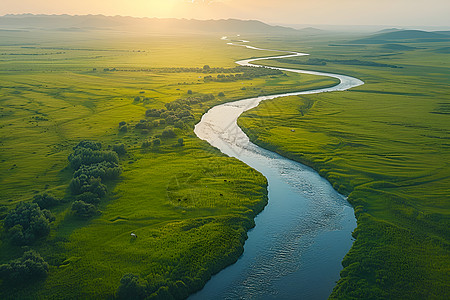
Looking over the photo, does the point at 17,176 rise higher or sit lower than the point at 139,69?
lower

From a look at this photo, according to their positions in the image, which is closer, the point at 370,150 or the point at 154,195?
the point at 154,195

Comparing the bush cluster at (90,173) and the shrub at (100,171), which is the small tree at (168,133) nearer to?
the bush cluster at (90,173)

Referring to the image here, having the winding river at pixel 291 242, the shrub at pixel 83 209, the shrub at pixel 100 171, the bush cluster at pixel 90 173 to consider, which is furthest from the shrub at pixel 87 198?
the winding river at pixel 291 242

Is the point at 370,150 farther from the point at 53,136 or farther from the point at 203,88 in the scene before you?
the point at 203,88

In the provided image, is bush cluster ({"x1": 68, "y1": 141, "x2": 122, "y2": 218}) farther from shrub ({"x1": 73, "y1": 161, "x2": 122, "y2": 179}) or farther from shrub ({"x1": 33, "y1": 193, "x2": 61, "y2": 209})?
shrub ({"x1": 33, "y1": 193, "x2": 61, "y2": 209})

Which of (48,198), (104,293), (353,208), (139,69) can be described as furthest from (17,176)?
(139,69)

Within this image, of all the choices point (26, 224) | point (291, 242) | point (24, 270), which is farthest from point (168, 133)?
point (24, 270)
